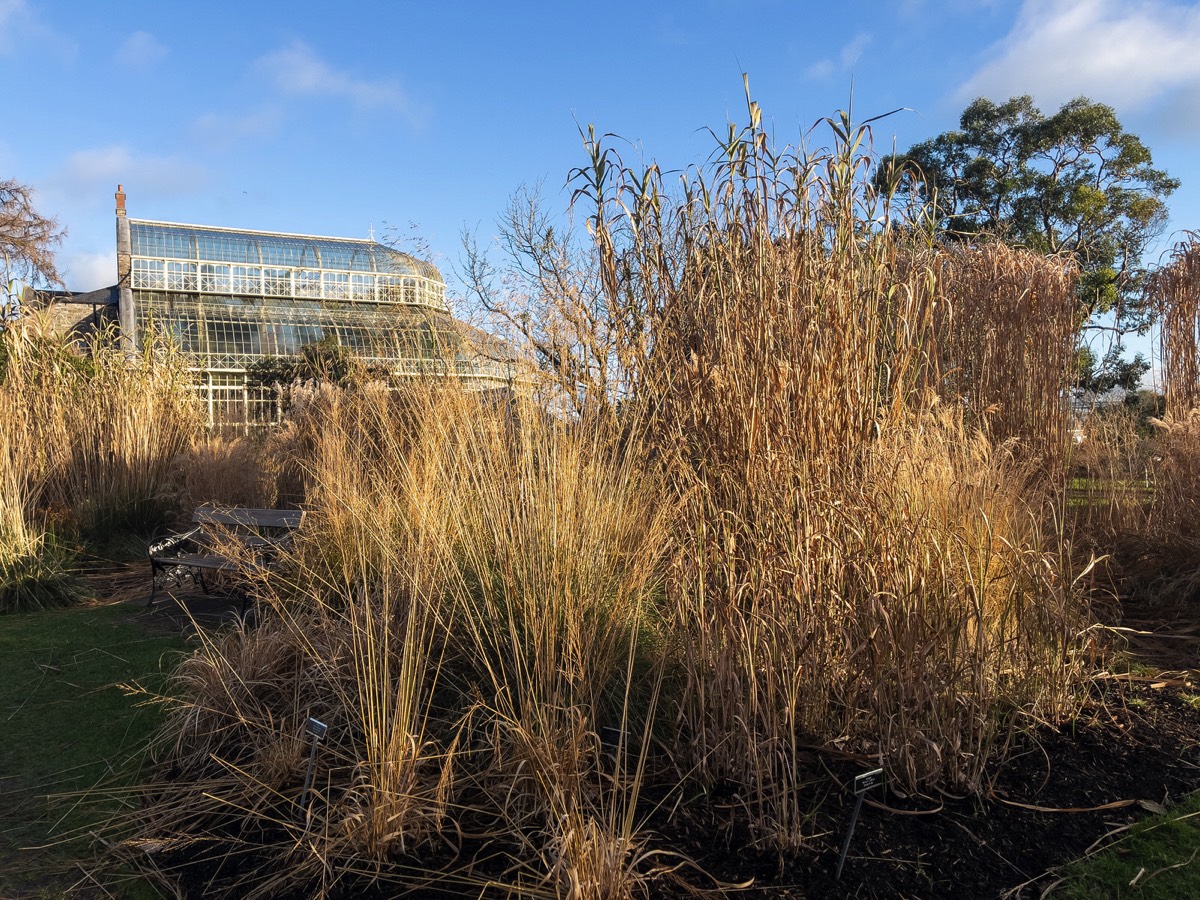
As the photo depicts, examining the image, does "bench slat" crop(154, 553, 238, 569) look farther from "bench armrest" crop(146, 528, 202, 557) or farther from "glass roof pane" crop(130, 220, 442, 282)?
"glass roof pane" crop(130, 220, 442, 282)

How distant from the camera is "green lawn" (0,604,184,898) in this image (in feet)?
8.55

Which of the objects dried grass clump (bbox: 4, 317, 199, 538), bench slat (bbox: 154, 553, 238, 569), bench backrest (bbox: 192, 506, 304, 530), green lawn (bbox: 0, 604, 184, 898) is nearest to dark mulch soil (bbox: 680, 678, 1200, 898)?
green lawn (bbox: 0, 604, 184, 898)

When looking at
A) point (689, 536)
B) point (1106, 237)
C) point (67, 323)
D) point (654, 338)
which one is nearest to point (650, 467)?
point (654, 338)

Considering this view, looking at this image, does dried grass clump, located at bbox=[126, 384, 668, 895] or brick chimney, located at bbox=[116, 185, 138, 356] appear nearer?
dried grass clump, located at bbox=[126, 384, 668, 895]

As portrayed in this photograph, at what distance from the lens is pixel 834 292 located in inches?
107

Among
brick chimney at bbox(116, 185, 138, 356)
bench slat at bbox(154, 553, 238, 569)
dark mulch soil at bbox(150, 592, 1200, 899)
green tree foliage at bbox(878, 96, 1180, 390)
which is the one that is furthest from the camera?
brick chimney at bbox(116, 185, 138, 356)

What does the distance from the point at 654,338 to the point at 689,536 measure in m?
0.96

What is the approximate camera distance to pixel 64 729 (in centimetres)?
359

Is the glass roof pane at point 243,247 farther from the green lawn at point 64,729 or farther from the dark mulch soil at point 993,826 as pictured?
the dark mulch soil at point 993,826

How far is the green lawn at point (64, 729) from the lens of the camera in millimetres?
2605

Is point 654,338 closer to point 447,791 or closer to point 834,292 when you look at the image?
point 834,292

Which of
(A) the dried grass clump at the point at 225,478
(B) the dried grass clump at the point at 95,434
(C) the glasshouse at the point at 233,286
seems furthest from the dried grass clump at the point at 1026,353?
(C) the glasshouse at the point at 233,286

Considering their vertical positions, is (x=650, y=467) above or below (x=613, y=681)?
above

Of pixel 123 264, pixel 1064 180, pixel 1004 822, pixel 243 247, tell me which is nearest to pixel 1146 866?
pixel 1004 822
